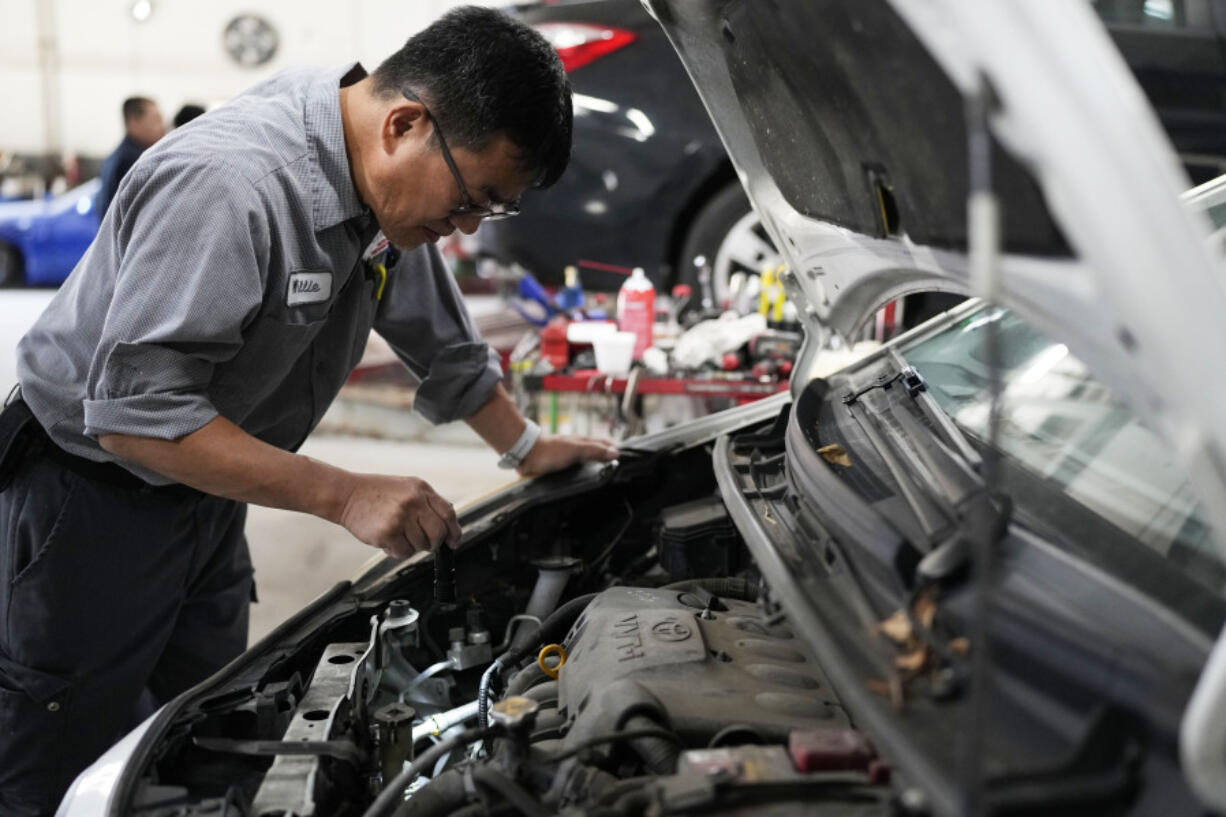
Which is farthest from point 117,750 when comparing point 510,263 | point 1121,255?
point 510,263

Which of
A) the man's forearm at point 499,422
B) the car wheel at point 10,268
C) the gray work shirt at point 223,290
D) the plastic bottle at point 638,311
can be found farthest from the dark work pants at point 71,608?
the car wheel at point 10,268

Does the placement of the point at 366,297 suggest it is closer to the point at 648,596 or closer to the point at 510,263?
the point at 648,596

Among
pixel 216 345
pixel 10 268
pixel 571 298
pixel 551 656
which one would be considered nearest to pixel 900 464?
pixel 551 656

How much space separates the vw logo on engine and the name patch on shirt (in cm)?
72

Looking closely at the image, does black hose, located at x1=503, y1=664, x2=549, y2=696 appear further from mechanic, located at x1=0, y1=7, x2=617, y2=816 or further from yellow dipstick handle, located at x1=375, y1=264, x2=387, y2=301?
yellow dipstick handle, located at x1=375, y1=264, x2=387, y2=301

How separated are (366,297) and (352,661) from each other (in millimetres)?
672

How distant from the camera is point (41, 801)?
6.18 ft

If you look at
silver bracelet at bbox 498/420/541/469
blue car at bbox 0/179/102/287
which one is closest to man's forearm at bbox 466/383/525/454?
silver bracelet at bbox 498/420/541/469

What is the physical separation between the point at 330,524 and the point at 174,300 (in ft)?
9.12

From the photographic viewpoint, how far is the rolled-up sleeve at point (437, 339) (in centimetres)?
216

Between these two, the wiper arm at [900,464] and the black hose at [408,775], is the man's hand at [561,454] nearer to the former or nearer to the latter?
the wiper arm at [900,464]

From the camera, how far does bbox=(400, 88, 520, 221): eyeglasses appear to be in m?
1.63

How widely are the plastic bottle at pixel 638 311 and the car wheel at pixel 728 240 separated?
0.96 metres

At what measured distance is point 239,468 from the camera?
1587 millimetres
